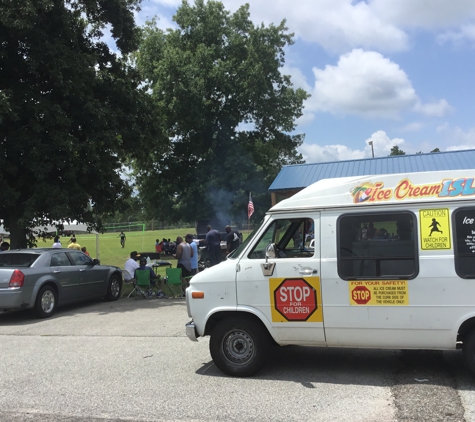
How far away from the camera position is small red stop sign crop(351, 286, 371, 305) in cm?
550

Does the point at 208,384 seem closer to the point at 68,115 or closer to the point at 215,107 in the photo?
the point at 68,115

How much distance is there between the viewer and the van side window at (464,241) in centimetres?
522

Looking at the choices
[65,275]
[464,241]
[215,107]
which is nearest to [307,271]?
[464,241]

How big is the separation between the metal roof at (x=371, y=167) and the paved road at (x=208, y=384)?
15.3 m

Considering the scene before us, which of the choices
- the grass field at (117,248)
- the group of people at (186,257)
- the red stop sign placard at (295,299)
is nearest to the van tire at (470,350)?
the red stop sign placard at (295,299)

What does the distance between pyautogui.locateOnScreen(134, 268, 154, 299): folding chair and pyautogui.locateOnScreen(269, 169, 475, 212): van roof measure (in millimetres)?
Answer: 7955

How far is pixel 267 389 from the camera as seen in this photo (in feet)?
17.9

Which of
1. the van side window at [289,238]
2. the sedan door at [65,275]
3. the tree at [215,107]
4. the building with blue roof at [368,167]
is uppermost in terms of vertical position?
the tree at [215,107]

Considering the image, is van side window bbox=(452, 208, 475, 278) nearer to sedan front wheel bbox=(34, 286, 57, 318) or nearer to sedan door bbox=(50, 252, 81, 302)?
sedan front wheel bbox=(34, 286, 57, 318)

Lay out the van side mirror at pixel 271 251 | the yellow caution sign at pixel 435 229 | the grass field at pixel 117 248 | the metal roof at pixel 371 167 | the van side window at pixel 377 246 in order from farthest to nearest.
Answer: the grass field at pixel 117 248
the metal roof at pixel 371 167
the van side mirror at pixel 271 251
the van side window at pixel 377 246
the yellow caution sign at pixel 435 229

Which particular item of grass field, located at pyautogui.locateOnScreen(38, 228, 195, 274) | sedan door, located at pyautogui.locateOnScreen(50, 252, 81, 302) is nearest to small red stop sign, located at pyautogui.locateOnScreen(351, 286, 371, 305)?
sedan door, located at pyautogui.locateOnScreen(50, 252, 81, 302)

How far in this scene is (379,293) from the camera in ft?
17.9

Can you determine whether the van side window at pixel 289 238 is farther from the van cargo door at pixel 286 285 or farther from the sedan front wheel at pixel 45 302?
the sedan front wheel at pixel 45 302

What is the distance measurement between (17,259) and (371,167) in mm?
16263
